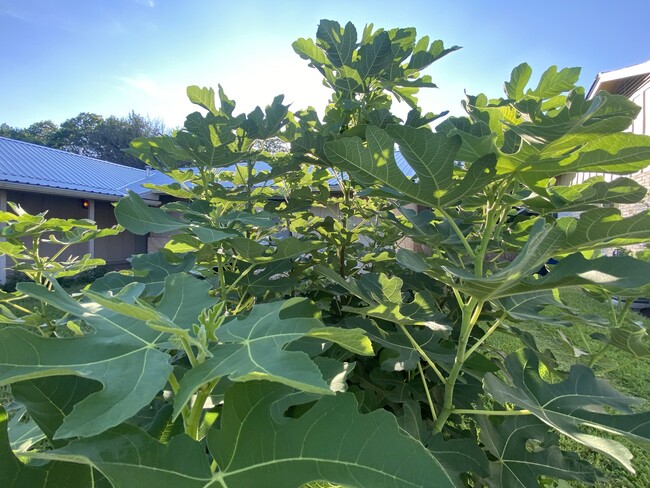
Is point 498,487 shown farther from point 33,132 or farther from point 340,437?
point 33,132

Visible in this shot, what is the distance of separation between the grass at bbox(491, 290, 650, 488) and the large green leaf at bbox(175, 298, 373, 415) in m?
0.72

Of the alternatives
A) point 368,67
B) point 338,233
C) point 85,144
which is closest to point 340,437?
point 338,233

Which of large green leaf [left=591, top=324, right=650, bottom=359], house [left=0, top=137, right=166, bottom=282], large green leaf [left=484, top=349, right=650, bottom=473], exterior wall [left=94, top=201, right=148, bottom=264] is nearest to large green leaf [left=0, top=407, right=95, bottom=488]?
large green leaf [left=484, top=349, right=650, bottom=473]

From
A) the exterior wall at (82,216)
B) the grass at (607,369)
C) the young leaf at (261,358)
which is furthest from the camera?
the exterior wall at (82,216)

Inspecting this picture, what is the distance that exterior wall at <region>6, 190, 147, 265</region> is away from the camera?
9859mm

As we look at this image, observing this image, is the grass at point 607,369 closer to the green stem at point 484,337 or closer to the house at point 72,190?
the green stem at point 484,337

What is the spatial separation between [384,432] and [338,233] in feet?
3.17

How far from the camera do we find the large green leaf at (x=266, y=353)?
40 cm

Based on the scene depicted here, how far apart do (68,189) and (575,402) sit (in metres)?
10.9

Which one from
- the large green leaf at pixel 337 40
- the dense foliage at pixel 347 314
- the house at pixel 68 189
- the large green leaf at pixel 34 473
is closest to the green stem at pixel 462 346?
the dense foliage at pixel 347 314

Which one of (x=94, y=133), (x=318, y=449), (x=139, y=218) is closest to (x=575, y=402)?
(x=318, y=449)

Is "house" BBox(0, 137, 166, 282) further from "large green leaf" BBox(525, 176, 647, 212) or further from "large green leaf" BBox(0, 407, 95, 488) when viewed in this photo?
"large green leaf" BBox(525, 176, 647, 212)

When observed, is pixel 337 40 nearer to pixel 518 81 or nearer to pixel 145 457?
pixel 518 81

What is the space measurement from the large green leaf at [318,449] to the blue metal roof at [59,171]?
10319mm
